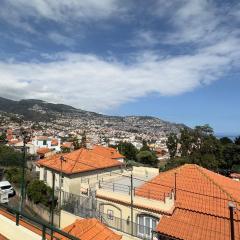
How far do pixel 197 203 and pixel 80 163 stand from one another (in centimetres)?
1929

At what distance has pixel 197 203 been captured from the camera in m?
22.2

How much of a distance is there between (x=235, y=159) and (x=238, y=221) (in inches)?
1646

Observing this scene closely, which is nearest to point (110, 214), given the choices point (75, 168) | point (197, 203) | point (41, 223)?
point (197, 203)

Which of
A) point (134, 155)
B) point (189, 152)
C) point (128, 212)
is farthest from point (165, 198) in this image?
point (134, 155)

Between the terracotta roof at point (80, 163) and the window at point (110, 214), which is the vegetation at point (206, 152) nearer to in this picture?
the terracotta roof at point (80, 163)

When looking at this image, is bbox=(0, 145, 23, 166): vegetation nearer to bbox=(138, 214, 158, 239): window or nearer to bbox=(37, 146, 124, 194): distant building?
bbox=(37, 146, 124, 194): distant building

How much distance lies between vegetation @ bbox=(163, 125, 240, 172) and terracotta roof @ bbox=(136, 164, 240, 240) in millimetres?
28505

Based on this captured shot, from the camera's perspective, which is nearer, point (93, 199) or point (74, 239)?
point (74, 239)

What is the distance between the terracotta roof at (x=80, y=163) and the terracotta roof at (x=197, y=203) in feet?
42.7

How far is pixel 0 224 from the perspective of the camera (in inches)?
320

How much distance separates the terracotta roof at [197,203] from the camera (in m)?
18.8

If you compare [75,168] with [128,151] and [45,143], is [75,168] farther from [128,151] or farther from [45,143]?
[45,143]

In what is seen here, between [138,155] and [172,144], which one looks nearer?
[172,144]

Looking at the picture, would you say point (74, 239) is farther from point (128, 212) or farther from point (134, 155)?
point (134, 155)
